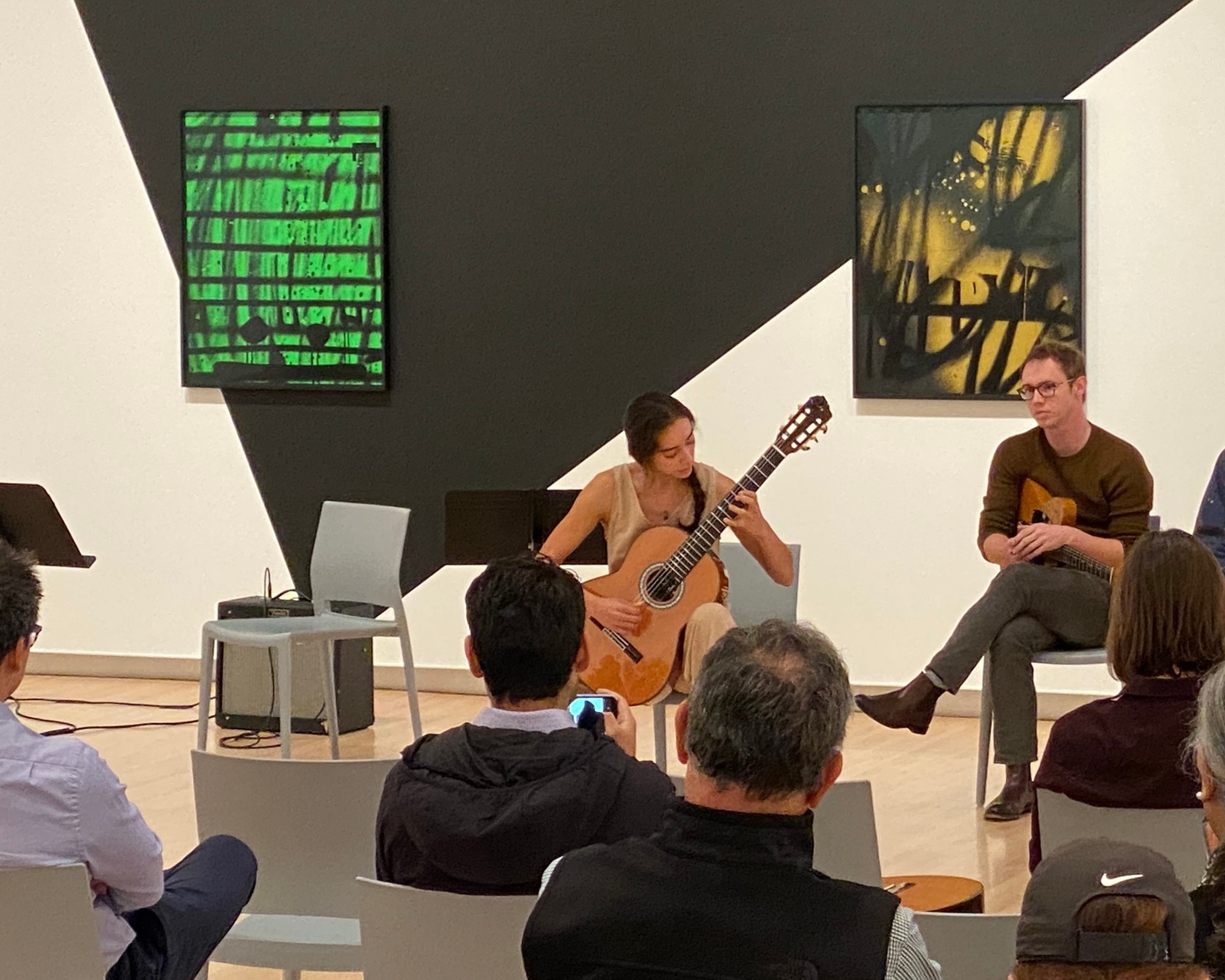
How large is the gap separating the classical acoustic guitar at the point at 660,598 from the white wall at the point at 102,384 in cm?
279

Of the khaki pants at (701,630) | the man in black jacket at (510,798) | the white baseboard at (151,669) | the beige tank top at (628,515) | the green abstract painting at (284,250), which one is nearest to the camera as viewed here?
the man in black jacket at (510,798)

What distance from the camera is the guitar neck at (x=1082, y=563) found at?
17.1 feet

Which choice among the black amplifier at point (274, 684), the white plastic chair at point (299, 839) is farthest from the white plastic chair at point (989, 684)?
the white plastic chair at point (299, 839)

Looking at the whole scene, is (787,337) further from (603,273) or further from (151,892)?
(151,892)

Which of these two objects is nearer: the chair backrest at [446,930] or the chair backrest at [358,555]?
the chair backrest at [446,930]

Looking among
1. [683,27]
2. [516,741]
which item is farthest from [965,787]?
[516,741]

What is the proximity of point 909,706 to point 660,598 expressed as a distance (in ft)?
3.08

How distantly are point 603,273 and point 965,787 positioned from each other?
2.39 m

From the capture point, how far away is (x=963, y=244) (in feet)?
21.2

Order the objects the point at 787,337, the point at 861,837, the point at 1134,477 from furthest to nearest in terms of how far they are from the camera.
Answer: the point at 787,337 < the point at 1134,477 < the point at 861,837

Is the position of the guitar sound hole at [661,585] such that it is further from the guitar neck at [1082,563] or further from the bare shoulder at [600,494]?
the guitar neck at [1082,563]

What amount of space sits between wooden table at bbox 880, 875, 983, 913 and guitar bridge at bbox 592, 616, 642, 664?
1.93m

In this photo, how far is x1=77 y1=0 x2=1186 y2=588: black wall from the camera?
6613mm

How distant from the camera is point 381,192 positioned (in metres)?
7.11
